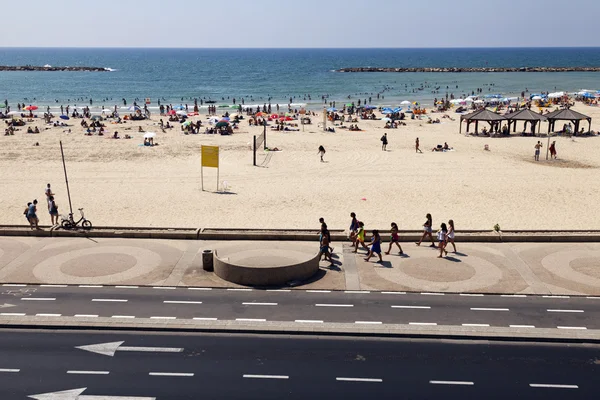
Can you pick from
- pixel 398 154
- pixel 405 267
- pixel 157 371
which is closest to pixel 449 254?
pixel 405 267

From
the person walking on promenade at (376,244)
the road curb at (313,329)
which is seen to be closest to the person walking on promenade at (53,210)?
the road curb at (313,329)

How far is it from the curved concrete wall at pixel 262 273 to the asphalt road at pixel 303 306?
1.37ft

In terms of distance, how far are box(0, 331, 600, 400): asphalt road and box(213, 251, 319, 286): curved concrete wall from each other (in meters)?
2.85

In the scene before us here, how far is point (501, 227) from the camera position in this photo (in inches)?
827

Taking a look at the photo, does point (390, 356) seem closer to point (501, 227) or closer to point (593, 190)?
point (501, 227)

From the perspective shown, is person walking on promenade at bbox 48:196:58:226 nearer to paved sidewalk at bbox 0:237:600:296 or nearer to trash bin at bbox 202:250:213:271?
paved sidewalk at bbox 0:237:600:296

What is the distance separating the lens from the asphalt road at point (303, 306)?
13.2 m

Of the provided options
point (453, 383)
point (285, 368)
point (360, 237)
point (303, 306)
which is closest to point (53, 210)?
point (360, 237)

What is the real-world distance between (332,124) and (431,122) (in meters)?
9.29

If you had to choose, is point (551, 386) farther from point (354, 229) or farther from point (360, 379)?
point (354, 229)

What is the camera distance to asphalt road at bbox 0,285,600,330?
13.2 metres

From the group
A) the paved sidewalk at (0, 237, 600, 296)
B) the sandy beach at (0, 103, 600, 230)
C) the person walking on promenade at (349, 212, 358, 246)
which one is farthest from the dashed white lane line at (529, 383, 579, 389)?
the sandy beach at (0, 103, 600, 230)

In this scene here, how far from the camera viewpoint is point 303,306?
13.9 meters

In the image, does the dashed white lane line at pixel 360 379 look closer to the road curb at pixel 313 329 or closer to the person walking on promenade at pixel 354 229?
the road curb at pixel 313 329
